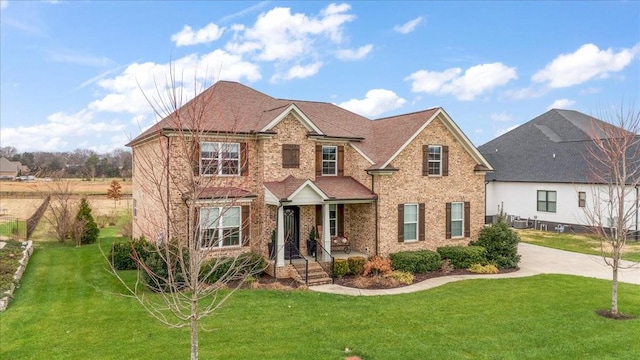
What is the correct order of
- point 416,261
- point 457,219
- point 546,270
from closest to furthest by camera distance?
point 416,261
point 546,270
point 457,219

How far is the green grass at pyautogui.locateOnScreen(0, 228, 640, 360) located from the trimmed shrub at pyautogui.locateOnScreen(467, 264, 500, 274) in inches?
102

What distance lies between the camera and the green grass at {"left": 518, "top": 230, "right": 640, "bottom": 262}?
74.8 feet

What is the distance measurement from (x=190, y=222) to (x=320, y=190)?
11314 mm

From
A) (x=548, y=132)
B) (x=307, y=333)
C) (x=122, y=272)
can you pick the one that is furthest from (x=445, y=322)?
(x=548, y=132)

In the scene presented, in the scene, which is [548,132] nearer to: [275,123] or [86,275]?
[275,123]

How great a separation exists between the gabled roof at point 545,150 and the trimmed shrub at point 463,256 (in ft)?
51.3

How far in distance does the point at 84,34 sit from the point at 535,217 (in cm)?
3305

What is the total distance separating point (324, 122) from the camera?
861 inches

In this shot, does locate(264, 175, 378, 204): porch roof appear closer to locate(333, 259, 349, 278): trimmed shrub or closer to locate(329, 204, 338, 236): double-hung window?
locate(329, 204, 338, 236): double-hung window

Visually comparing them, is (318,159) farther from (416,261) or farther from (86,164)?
(86,164)

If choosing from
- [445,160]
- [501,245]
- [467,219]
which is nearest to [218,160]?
[445,160]

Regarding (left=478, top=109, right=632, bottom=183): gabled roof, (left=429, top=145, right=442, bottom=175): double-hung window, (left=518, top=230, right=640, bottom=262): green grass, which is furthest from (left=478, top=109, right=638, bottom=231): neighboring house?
(left=429, top=145, right=442, bottom=175): double-hung window

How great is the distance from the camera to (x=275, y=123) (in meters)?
17.9

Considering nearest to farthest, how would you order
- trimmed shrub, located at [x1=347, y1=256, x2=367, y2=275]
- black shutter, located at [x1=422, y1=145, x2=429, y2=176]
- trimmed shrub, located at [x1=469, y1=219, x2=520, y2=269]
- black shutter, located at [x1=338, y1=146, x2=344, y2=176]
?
1. trimmed shrub, located at [x1=347, y1=256, x2=367, y2=275]
2. trimmed shrub, located at [x1=469, y1=219, x2=520, y2=269]
3. black shutter, located at [x1=422, y1=145, x2=429, y2=176]
4. black shutter, located at [x1=338, y1=146, x2=344, y2=176]
